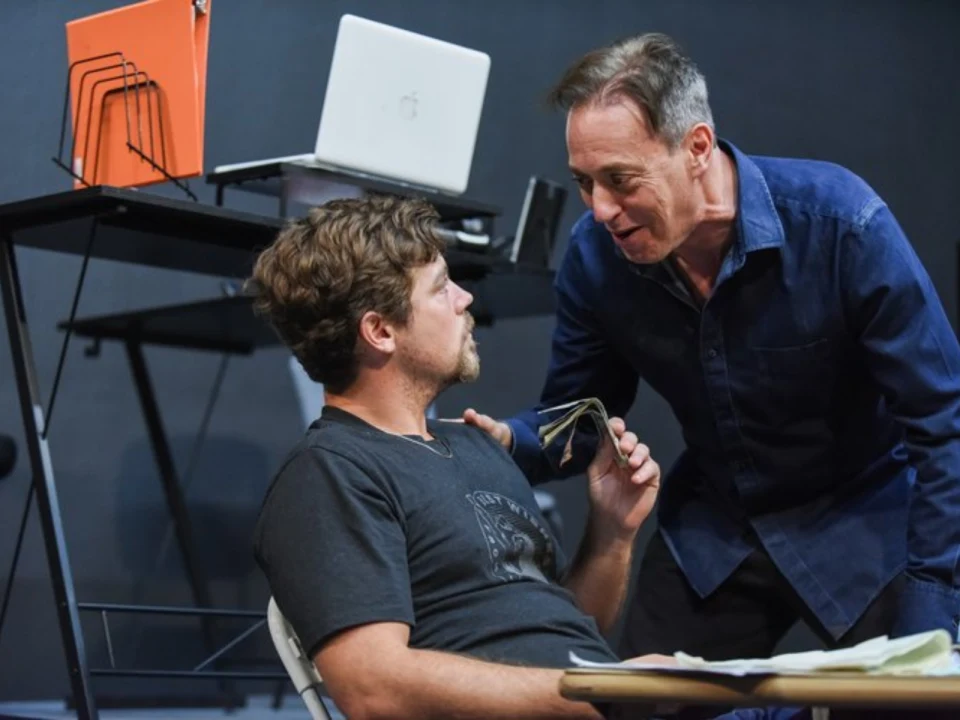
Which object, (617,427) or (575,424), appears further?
(575,424)

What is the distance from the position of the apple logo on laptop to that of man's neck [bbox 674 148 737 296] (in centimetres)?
111

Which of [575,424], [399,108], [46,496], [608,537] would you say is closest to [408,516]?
[608,537]

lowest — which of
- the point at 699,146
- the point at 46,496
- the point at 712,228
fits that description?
the point at 46,496

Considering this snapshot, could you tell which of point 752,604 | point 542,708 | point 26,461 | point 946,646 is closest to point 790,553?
point 752,604

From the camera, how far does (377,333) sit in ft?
6.59

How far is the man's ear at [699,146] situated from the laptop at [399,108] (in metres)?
1.14

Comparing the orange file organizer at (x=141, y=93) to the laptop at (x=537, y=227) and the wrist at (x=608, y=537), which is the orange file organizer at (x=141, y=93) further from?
the wrist at (x=608, y=537)

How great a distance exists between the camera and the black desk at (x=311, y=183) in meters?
3.09

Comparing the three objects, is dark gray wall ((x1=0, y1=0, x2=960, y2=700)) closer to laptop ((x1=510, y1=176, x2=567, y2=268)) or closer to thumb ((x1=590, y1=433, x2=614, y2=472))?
laptop ((x1=510, y1=176, x2=567, y2=268))

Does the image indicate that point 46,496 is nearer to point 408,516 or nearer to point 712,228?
point 408,516

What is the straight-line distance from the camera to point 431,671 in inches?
62.7

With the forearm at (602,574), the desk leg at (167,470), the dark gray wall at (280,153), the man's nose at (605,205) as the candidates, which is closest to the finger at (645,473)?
the forearm at (602,574)

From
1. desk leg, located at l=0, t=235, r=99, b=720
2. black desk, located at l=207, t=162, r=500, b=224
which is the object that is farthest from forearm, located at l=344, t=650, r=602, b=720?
black desk, located at l=207, t=162, r=500, b=224

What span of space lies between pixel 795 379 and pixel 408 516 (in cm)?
74
